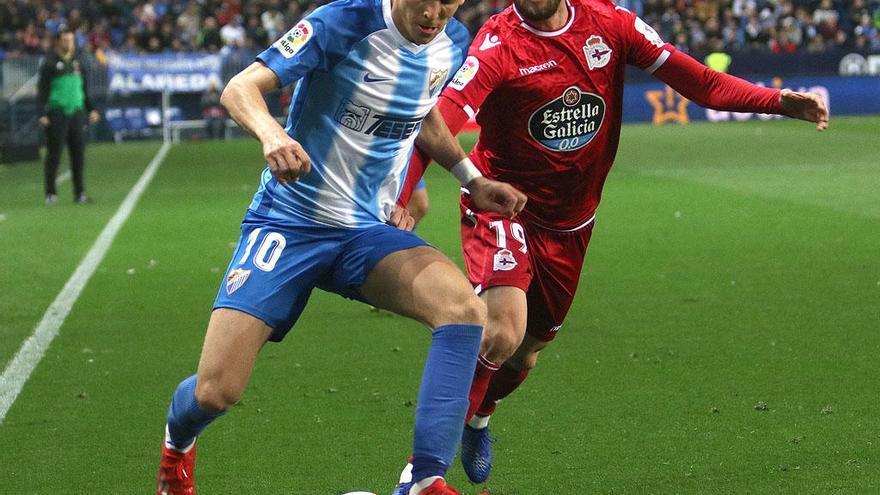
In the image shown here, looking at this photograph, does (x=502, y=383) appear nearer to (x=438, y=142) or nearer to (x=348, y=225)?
(x=438, y=142)

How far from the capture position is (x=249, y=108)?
13.9 ft

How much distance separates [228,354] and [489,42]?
6.49 ft

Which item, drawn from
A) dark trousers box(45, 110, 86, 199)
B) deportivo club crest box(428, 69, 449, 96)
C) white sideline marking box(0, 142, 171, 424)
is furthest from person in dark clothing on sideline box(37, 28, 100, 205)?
deportivo club crest box(428, 69, 449, 96)

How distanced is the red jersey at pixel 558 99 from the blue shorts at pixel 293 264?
1.28 meters

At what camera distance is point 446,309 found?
14.7 feet

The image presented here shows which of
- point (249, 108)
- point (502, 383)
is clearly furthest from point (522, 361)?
point (249, 108)


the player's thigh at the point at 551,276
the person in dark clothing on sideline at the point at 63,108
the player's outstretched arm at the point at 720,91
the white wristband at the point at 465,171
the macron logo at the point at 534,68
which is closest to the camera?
the white wristband at the point at 465,171

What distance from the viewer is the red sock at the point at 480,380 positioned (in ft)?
18.0

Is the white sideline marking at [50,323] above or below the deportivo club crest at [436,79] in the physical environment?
below

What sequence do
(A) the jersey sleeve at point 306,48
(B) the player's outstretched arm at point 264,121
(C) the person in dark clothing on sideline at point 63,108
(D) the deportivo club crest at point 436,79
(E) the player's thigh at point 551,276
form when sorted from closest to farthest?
1. (B) the player's outstretched arm at point 264,121
2. (A) the jersey sleeve at point 306,48
3. (D) the deportivo club crest at point 436,79
4. (E) the player's thigh at point 551,276
5. (C) the person in dark clothing on sideline at point 63,108

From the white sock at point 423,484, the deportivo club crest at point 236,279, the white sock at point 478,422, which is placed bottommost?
the white sock at point 478,422

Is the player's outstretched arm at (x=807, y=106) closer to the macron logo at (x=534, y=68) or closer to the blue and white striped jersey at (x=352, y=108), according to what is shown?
the macron logo at (x=534, y=68)

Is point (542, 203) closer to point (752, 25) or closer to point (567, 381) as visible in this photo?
point (567, 381)

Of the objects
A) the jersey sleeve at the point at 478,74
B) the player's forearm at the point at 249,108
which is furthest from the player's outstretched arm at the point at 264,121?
the jersey sleeve at the point at 478,74
